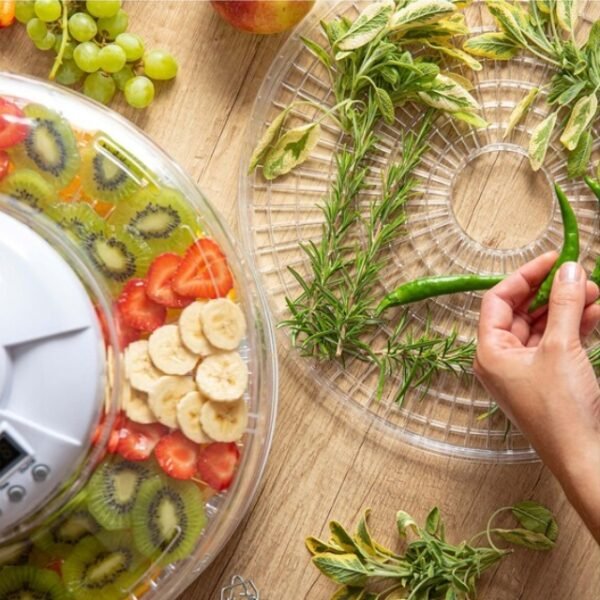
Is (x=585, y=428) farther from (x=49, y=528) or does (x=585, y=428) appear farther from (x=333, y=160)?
(x=49, y=528)

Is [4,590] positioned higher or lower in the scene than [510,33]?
lower

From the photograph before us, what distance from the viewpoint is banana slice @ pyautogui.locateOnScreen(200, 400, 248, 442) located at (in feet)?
3.07

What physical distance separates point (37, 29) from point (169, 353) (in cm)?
47

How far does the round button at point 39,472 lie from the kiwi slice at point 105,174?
0.29 m

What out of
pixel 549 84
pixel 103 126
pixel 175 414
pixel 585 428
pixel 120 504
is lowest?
pixel 120 504

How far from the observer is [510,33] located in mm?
1105

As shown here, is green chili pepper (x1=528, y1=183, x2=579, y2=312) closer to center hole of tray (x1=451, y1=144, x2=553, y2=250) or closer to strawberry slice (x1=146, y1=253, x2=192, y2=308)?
center hole of tray (x1=451, y1=144, x2=553, y2=250)

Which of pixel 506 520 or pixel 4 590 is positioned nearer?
pixel 4 590

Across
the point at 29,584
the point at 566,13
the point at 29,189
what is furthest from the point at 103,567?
the point at 566,13

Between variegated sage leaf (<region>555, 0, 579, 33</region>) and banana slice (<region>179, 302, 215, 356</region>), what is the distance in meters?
0.58

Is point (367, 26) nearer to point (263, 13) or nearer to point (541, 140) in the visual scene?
point (263, 13)

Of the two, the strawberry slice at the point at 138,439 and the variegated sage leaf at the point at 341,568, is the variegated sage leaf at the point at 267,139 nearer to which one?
the strawberry slice at the point at 138,439

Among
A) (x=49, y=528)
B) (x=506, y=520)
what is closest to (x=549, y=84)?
(x=506, y=520)

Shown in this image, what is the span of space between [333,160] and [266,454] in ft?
1.25
